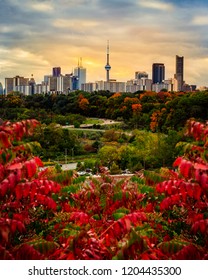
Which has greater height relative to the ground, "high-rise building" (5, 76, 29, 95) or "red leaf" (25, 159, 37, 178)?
"high-rise building" (5, 76, 29, 95)

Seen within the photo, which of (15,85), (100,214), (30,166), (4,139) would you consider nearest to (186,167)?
(30,166)

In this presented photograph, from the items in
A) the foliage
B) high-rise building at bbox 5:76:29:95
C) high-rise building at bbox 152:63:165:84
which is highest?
high-rise building at bbox 152:63:165:84

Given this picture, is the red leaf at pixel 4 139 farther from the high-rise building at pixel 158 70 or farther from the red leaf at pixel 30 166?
the high-rise building at pixel 158 70

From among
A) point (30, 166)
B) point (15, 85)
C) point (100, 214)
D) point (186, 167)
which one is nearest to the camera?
point (186, 167)

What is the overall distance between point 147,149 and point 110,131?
618 centimetres

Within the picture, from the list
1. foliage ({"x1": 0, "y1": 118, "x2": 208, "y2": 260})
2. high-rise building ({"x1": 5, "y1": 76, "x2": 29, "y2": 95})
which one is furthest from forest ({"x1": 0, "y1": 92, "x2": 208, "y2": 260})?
Answer: high-rise building ({"x1": 5, "y1": 76, "x2": 29, "y2": 95})

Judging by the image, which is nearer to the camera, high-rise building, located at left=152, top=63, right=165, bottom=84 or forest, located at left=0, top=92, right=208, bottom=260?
forest, located at left=0, top=92, right=208, bottom=260

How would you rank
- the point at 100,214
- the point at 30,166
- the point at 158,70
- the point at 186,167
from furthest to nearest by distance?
the point at 158,70, the point at 100,214, the point at 30,166, the point at 186,167

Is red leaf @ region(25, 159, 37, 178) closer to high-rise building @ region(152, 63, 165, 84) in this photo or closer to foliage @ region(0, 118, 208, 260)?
foliage @ region(0, 118, 208, 260)

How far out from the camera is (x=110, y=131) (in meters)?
17.7

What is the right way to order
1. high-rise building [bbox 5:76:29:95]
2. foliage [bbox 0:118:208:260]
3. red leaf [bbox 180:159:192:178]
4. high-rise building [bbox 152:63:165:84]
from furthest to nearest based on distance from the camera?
high-rise building [bbox 5:76:29:95] < high-rise building [bbox 152:63:165:84] < foliage [bbox 0:118:208:260] < red leaf [bbox 180:159:192:178]

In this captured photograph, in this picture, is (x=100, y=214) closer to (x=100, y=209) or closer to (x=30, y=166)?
(x=100, y=209)

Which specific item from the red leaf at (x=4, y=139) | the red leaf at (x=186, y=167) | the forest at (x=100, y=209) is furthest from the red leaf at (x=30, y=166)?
the red leaf at (x=186, y=167)
